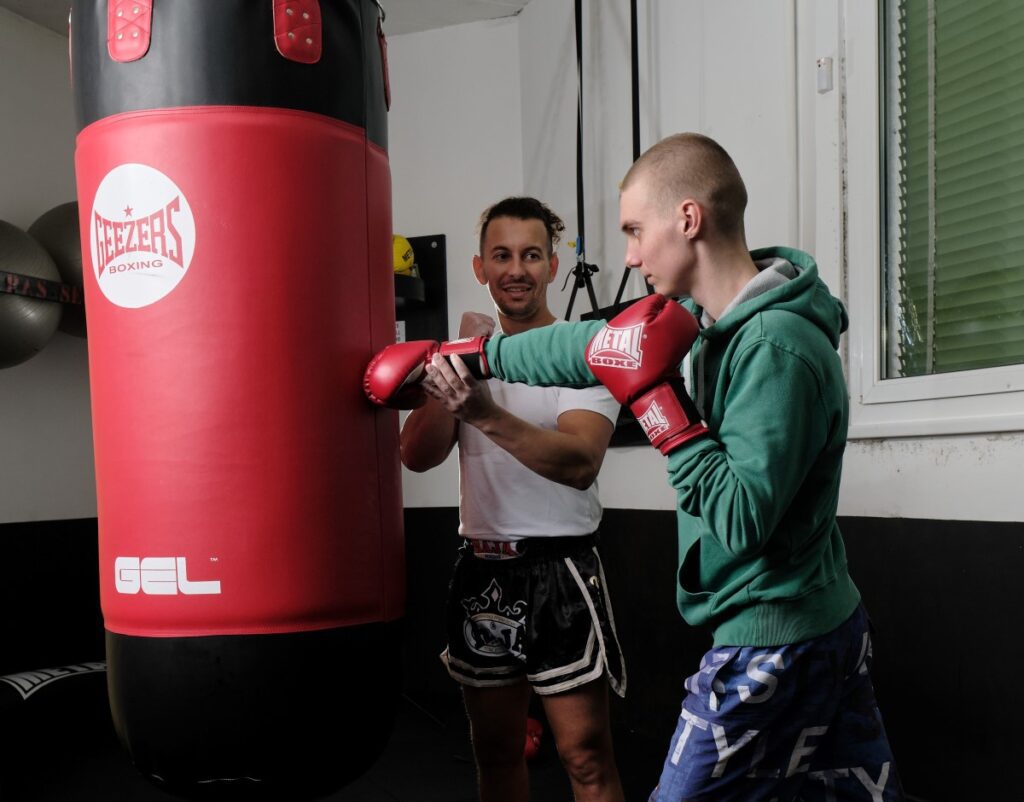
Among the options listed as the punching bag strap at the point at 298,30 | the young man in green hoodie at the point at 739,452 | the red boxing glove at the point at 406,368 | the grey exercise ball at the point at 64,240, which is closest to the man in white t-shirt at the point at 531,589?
the red boxing glove at the point at 406,368

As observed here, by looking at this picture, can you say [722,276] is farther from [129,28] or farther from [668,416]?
[129,28]

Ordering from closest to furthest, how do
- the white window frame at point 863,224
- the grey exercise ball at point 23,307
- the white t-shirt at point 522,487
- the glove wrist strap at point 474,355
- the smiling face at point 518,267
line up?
the glove wrist strap at point 474,355, the white t-shirt at point 522,487, the smiling face at point 518,267, the white window frame at point 863,224, the grey exercise ball at point 23,307

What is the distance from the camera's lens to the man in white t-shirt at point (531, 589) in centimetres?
155

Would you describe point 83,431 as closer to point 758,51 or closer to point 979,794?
point 758,51

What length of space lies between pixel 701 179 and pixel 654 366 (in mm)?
299

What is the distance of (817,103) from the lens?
2.09m

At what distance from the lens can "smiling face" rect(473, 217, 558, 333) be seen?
181 cm

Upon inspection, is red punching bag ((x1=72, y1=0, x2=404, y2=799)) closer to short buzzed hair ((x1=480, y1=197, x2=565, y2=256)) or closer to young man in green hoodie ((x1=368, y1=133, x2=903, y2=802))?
young man in green hoodie ((x1=368, y1=133, x2=903, y2=802))

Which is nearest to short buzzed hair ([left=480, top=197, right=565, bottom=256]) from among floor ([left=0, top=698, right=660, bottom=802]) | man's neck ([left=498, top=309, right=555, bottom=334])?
man's neck ([left=498, top=309, right=555, bottom=334])

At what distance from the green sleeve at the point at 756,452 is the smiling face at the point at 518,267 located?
760 millimetres

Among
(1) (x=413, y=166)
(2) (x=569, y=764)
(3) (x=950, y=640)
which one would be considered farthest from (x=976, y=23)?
(1) (x=413, y=166)

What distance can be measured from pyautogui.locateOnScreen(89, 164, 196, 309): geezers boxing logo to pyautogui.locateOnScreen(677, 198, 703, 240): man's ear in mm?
644

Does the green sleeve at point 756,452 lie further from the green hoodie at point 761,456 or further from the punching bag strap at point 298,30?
the punching bag strap at point 298,30

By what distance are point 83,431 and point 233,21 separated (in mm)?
2776
